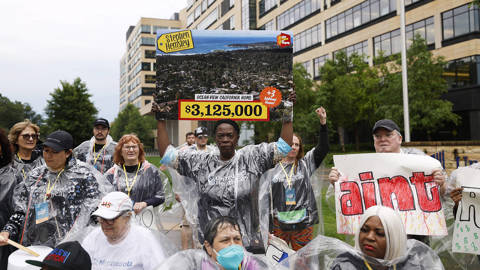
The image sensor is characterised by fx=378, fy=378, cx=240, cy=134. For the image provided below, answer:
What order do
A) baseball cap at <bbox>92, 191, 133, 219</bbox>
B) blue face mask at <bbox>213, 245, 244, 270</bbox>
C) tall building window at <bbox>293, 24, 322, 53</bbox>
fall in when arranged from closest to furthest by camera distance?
blue face mask at <bbox>213, 245, 244, 270</bbox>, baseball cap at <bbox>92, 191, 133, 219</bbox>, tall building window at <bbox>293, 24, 322, 53</bbox>

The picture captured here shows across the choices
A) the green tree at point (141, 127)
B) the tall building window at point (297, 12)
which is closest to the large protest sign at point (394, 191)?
the tall building window at point (297, 12)

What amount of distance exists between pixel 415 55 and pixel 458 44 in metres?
5.70

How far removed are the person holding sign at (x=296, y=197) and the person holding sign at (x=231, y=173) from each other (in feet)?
2.83

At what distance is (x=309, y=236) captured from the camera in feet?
12.9

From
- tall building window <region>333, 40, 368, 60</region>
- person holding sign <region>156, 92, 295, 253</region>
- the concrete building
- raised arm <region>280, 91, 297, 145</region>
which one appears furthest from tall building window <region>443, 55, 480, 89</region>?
person holding sign <region>156, 92, 295, 253</region>

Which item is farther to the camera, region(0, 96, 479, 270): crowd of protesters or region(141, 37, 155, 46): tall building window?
region(141, 37, 155, 46): tall building window

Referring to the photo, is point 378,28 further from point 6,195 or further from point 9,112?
point 9,112

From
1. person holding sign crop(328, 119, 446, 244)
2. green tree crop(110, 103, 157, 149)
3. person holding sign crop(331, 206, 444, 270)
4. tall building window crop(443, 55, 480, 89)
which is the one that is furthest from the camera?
green tree crop(110, 103, 157, 149)

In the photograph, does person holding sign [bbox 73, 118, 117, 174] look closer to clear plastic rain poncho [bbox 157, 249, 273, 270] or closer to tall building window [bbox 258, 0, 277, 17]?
clear plastic rain poncho [bbox 157, 249, 273, 270]

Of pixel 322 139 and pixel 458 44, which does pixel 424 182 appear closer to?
pixel 322 139

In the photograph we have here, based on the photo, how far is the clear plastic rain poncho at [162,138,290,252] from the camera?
9.46 ft

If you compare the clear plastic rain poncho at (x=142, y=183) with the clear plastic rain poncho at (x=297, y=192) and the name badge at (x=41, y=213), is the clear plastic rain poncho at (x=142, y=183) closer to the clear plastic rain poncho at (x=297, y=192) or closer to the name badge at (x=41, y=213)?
the name badge at (x=41, y=213)

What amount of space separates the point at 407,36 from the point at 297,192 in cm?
2836

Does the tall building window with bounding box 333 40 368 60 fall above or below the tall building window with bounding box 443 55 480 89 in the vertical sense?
above
